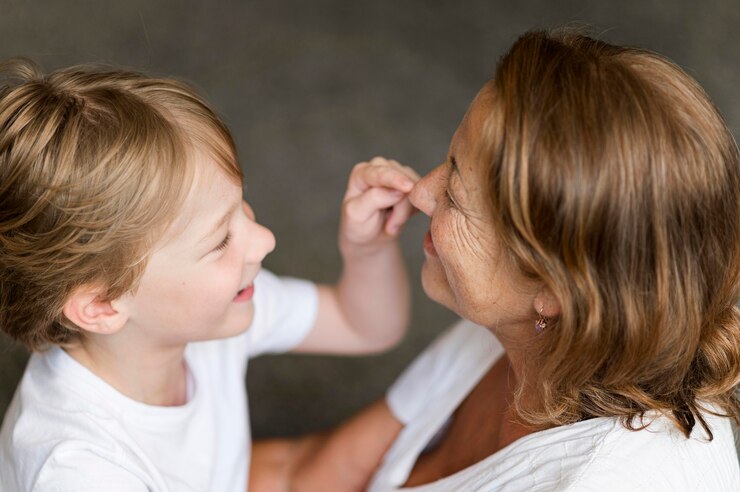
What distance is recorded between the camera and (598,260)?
3.07 ft

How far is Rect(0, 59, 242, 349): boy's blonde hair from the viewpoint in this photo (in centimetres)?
102

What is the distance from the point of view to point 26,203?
103 centimetres

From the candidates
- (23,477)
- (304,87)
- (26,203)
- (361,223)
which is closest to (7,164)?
(26,203)

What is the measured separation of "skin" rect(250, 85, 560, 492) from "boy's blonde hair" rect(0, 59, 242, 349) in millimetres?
302

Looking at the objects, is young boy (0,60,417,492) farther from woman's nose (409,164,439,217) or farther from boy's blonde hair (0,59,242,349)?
woman's nose (409,164,439,217)

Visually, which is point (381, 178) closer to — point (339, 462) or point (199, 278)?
point (199, 278)

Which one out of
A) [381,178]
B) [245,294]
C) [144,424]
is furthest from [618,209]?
[144,424]

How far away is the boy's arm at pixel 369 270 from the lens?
52.0 inches

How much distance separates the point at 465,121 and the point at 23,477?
71 cm

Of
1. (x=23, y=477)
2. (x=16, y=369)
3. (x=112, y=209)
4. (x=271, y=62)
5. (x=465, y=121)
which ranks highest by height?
(x=465, y=121)

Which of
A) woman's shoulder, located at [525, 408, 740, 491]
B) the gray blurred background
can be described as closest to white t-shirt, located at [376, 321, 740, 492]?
woman's shoulder, located at [525, 408, 740, 491]

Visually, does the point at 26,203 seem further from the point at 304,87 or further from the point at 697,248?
the point at 304,87

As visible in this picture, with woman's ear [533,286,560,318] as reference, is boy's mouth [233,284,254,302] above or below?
below

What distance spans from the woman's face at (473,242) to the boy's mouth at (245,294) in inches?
11.7
